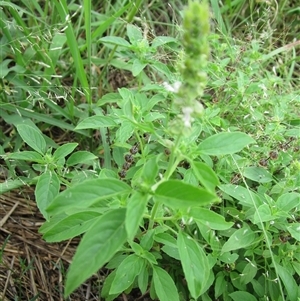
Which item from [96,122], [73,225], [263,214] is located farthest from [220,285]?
[96,122]

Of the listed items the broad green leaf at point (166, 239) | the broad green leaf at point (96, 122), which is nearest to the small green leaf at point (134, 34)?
the broad green leaf at point (96, 122)

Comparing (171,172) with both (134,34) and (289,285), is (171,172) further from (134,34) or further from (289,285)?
(134,34)

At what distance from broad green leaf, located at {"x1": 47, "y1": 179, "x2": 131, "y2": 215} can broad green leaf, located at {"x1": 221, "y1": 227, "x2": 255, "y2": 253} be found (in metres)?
0.50

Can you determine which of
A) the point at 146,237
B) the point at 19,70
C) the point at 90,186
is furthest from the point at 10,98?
the point at 90,186

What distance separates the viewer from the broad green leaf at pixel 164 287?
56.3 inches

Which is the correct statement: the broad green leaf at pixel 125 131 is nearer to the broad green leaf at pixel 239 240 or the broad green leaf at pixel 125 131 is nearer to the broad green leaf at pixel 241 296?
the broad green leaf at pixel 239 240

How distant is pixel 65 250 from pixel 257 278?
0.73 m

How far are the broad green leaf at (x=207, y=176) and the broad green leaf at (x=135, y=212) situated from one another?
0.14 m

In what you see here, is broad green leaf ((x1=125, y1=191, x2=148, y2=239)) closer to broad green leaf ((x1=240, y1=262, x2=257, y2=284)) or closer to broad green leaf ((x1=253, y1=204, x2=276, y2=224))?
broad green leaf ((x1=253, y1=204, x2=276, y2=224))

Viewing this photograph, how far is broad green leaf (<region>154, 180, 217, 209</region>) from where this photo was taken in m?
1.06

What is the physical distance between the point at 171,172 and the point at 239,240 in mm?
434

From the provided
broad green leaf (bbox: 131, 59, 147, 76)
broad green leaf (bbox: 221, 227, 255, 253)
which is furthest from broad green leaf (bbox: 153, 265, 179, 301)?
broad green leaf (bbox: 131, 59, 147, 76)

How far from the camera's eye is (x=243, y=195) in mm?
1550

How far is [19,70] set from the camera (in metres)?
2.13
